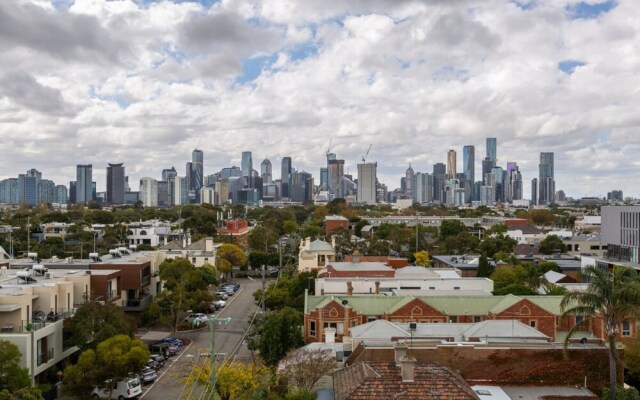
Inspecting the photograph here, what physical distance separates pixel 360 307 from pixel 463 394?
2421 cm

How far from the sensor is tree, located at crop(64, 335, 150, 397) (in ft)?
114

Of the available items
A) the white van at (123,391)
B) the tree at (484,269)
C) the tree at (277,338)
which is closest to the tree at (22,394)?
the white van at (123,391)

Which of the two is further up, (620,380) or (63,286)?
(63,286)

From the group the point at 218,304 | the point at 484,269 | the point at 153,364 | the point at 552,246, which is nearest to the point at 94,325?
the point at 153,364

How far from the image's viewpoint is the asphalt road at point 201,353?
3806 cm

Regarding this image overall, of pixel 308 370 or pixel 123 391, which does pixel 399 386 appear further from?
pixel 123 391

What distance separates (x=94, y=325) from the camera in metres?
39.3

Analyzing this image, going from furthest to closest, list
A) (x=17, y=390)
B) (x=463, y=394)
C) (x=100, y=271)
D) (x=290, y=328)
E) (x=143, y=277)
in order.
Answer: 1. (x=143, y=277)
2. (x=100, y=271)
3. (x=290, y=328)
4. (x=17, y=390)
5. (x=463, y=394)

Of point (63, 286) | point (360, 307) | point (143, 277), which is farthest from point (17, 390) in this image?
Result: point (143, 277)

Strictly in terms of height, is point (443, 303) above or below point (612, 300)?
below

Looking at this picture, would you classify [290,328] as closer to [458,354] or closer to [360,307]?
[360,307]

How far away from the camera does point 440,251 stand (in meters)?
113

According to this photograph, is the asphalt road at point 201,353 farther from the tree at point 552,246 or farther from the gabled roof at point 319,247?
the tree at point 552,246

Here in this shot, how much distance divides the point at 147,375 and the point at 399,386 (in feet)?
72.5
